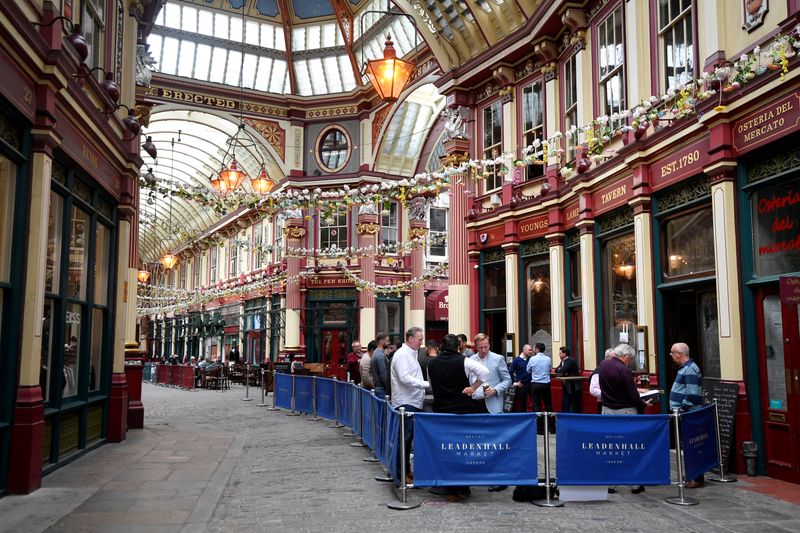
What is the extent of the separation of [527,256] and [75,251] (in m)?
9.72

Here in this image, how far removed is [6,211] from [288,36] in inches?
967

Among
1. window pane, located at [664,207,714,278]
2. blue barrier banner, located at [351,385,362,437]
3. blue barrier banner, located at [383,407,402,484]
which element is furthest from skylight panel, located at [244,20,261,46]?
blue barrier banner, located at [383,407,402,484]

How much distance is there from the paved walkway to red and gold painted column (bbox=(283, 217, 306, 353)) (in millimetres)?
19453

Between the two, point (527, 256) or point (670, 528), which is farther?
point (527, 256)

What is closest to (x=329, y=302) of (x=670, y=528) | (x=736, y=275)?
(x=736, y=275)

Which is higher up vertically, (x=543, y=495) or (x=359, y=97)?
(x=359, y=97)

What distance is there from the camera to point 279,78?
106 feet

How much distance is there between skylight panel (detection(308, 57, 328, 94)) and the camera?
3181 centimetres

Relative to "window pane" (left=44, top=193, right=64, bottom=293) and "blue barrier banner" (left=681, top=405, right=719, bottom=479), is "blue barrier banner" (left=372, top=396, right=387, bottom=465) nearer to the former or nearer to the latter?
"blue barrier banner" (left=681, top=405, right=719, bottom=479)

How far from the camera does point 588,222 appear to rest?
14.0m

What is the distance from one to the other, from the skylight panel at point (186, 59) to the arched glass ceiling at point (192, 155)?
1.65m

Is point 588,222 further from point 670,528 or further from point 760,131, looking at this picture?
point 670,528

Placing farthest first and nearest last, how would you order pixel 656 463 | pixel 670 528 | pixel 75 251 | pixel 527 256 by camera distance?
pixel 527 256
pixel 75 251
pixel 656 463
pixel 670 528

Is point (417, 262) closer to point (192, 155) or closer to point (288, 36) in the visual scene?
point (288, 36)
